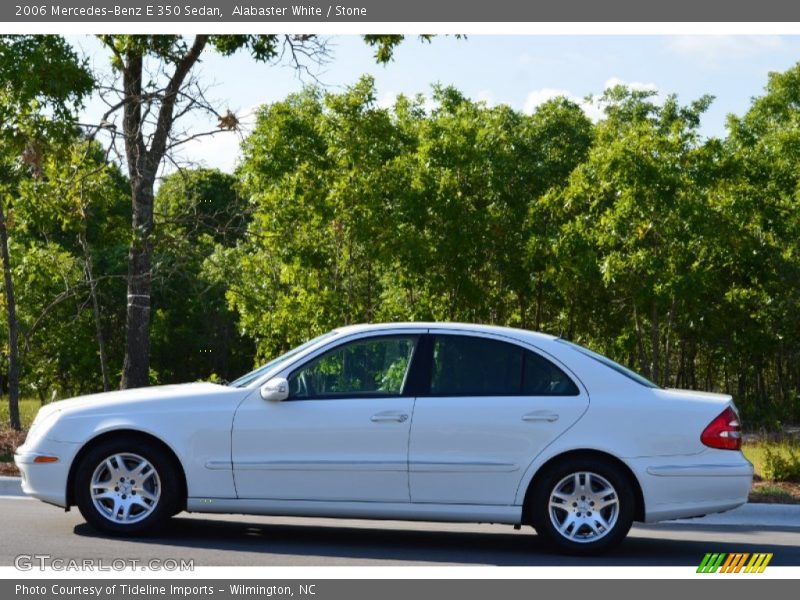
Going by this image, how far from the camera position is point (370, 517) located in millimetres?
8844

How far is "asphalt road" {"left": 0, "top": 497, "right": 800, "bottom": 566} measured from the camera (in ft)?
27.8

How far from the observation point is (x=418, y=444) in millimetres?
8766


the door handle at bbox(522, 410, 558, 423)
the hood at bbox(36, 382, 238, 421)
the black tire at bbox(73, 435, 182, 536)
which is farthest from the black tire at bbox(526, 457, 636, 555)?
the black tire at bbox(73, 435, 182, 536)

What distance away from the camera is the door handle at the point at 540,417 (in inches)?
346

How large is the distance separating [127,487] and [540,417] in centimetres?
306

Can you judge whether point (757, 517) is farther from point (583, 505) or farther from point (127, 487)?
point (127, 487)

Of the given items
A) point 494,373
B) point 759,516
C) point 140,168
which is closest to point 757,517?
point 759,516

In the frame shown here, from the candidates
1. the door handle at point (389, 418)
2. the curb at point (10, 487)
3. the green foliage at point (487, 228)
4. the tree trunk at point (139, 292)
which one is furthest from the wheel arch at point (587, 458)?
the green foliage at point (487, 228)

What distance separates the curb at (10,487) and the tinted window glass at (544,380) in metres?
5.74

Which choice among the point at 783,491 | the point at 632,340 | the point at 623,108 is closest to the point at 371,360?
the point at 783,491

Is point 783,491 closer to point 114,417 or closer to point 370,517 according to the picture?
point 370,517

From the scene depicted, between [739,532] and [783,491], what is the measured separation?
1858 mm

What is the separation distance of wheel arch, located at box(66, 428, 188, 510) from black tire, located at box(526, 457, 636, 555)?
99.3 inches

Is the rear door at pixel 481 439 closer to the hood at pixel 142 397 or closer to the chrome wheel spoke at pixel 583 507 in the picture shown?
the chrome wheel spoke at pixel 583 507
